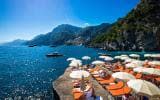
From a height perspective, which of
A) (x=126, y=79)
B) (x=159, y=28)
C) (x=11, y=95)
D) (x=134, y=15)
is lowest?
(x=11, y=95)

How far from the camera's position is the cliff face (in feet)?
434

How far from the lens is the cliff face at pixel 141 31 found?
434 feet

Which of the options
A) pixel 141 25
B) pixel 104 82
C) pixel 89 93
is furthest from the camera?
pixel 141 25

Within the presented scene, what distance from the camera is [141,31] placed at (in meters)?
140

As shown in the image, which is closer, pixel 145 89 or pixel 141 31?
pixel 145 89

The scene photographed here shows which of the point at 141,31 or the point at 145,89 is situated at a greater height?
the point at 141,31

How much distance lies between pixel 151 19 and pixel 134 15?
18.9 m

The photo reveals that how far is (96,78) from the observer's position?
32.9 meters

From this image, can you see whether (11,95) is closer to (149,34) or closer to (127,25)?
(149,34)

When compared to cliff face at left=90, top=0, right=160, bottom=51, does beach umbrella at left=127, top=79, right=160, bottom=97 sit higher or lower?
lower

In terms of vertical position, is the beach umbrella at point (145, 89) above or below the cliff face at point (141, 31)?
below

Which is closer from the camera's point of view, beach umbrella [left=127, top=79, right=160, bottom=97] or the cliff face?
beach umbrella [left=127, top=79, right=160, bottom=97]

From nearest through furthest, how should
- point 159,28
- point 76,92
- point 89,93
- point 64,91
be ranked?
point 89,93 < point 76,92 < point 64,91 < point 159,28

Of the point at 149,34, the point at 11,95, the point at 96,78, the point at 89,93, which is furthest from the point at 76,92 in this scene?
the point at 149,34
